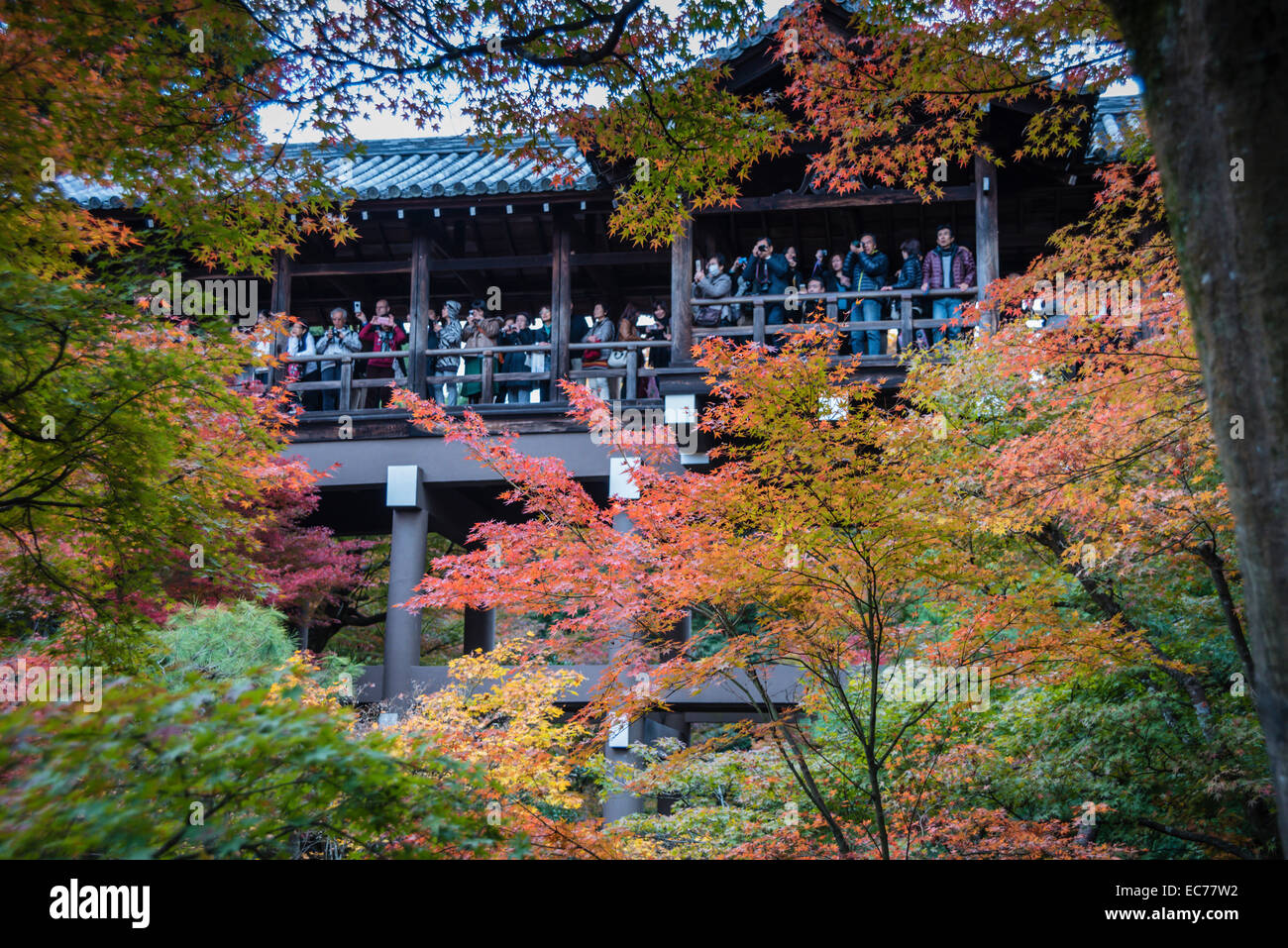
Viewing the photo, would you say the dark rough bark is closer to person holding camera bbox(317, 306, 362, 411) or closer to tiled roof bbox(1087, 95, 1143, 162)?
tiled roof bbox(1087, 95, 1143, 162)

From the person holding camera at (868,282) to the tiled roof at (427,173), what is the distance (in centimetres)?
334

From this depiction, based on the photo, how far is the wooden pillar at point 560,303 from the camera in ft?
38.0

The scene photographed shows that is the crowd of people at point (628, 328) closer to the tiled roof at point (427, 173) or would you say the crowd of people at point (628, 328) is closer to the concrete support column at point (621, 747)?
the concrete support column at point (621, 747)

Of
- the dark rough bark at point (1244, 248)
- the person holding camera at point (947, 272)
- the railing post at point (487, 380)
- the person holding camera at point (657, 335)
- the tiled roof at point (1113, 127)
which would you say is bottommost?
the dark rough bark at point (1244, 248)

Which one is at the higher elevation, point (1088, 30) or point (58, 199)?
point (1088, 30)

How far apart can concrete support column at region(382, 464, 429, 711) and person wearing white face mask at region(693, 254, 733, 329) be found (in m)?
4.27

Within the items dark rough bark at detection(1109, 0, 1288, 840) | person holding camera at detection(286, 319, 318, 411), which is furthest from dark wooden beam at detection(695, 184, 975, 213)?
dark rough bark at detection(1109, 0, 1288, 840)

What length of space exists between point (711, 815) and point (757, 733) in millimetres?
1318

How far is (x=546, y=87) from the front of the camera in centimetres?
558

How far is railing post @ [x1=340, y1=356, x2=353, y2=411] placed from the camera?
12.0 metres

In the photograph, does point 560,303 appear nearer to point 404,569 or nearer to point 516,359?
point 516,359

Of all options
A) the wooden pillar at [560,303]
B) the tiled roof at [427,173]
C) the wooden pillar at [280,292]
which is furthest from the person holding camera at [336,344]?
the wooden pillar at [560,303]
